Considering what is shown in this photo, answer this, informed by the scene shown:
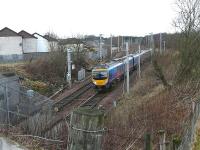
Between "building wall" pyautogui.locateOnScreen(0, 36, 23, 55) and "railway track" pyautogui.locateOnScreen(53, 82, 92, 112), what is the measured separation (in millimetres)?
28066

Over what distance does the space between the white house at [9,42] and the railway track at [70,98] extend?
28.1 m

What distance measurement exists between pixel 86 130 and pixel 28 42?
71.1 metres

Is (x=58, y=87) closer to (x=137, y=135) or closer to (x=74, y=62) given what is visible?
(x=74, y=62)

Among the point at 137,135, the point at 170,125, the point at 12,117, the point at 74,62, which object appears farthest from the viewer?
the point at 74,62

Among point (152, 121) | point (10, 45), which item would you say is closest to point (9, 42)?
point (10, 45)

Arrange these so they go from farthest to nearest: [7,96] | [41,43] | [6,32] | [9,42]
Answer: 1. [41,43]
2. [6,32]
3. [9,42]
4. [7,96]

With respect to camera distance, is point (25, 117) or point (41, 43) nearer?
point (25, 117)

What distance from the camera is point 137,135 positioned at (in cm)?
1116

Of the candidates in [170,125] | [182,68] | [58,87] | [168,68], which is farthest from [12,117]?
[58,87]

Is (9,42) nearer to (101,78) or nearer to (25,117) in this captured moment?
(101,78)

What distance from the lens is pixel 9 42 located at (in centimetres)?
6688

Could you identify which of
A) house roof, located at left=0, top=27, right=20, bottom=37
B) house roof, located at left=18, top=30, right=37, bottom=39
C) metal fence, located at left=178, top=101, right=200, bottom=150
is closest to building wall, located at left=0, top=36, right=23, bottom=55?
house roof, located at left=0, top=27, right=20, bottom=37

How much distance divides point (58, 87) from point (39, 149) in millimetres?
32555

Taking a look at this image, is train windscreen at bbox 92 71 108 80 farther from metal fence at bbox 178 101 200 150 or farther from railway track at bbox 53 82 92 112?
metal fence at bbox 178 101 200 150
